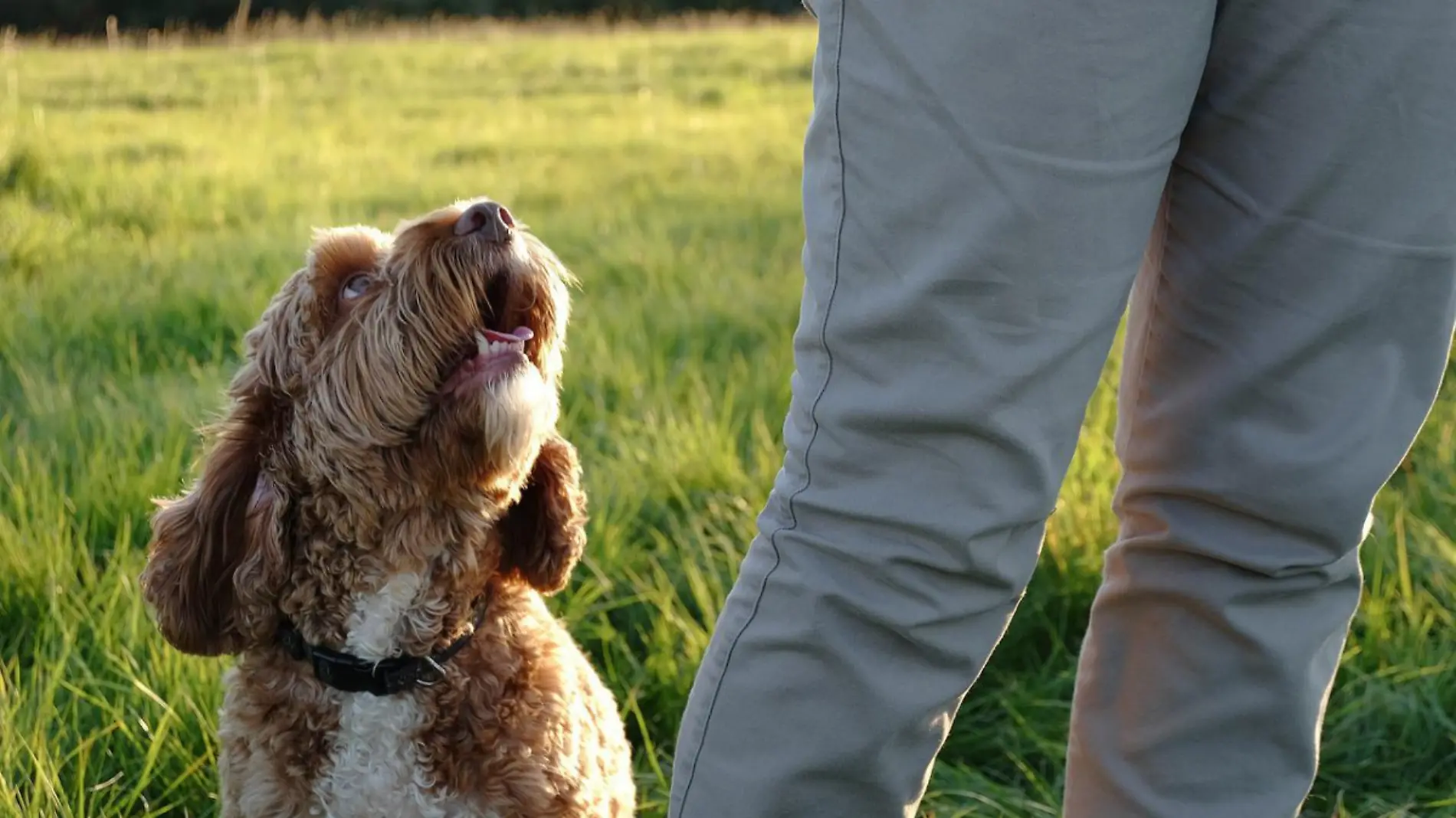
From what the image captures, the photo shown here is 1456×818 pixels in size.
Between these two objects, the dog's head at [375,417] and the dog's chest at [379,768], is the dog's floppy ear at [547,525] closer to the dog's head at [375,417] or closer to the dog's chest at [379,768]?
the dog's head at [375,417]

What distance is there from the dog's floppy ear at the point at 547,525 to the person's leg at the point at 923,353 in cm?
75

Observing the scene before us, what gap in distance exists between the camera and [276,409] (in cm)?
218

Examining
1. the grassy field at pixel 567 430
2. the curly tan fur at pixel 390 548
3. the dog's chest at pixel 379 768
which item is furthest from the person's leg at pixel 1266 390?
the dog's chest at pixel 379 768

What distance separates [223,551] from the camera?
211cm

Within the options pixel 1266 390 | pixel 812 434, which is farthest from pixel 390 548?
pixel 1266 390

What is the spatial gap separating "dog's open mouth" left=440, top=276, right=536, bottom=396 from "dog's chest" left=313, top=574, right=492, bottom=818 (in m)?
0.41

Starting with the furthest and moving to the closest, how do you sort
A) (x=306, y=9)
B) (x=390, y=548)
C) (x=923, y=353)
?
(x=306, y=9), (x=390, y=548), (x=923, y=353)

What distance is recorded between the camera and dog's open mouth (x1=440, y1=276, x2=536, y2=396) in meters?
2.03

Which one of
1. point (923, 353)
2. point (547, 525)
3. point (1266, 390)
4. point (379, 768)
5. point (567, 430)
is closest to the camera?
point (923, 353)

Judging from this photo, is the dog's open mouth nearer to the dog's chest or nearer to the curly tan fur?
Answer: the curly tan fur

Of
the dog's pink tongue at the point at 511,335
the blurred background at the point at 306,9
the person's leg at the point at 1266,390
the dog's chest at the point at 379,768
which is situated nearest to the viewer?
the person's leg at the point at 1266,390

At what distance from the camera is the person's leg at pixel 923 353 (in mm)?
1326

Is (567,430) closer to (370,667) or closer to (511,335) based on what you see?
(511,335)

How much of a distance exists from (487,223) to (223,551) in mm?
612
